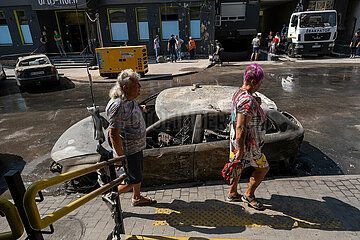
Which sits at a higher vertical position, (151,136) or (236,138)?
(236,138)

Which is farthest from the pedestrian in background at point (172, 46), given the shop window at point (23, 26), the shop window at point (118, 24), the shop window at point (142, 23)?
the shop window at point (23, 26)

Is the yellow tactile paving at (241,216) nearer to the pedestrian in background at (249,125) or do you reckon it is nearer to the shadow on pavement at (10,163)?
the pedestrian in background at (249,125)

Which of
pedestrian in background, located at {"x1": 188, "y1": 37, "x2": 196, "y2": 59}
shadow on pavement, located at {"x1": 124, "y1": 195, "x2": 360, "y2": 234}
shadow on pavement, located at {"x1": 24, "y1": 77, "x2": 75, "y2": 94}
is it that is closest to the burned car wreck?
shadow on pavement, located at {"x1": 124, "y1": 195, "x2": 360, "y2": 234}

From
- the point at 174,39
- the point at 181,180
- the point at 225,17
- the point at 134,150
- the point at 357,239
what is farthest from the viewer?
the point at 225,17

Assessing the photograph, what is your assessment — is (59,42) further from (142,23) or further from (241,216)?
(241,216)

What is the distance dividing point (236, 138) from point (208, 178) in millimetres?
1318

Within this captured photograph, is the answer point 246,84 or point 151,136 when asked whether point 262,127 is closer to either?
point 246,84

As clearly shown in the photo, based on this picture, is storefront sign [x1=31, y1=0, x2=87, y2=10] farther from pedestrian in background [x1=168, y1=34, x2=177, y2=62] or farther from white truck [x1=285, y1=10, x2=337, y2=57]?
white truck [x1=285, y1=10, x2=337, y2=57]

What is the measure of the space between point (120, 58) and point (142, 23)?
8.89 m

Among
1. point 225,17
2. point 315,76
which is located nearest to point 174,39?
point 225,17

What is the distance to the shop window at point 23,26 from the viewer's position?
18.8m

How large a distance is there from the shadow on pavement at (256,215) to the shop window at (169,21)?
62.7 feet

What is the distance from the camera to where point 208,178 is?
12.3ft

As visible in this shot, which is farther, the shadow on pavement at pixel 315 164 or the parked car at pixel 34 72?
the parked car at pixel 34 72
